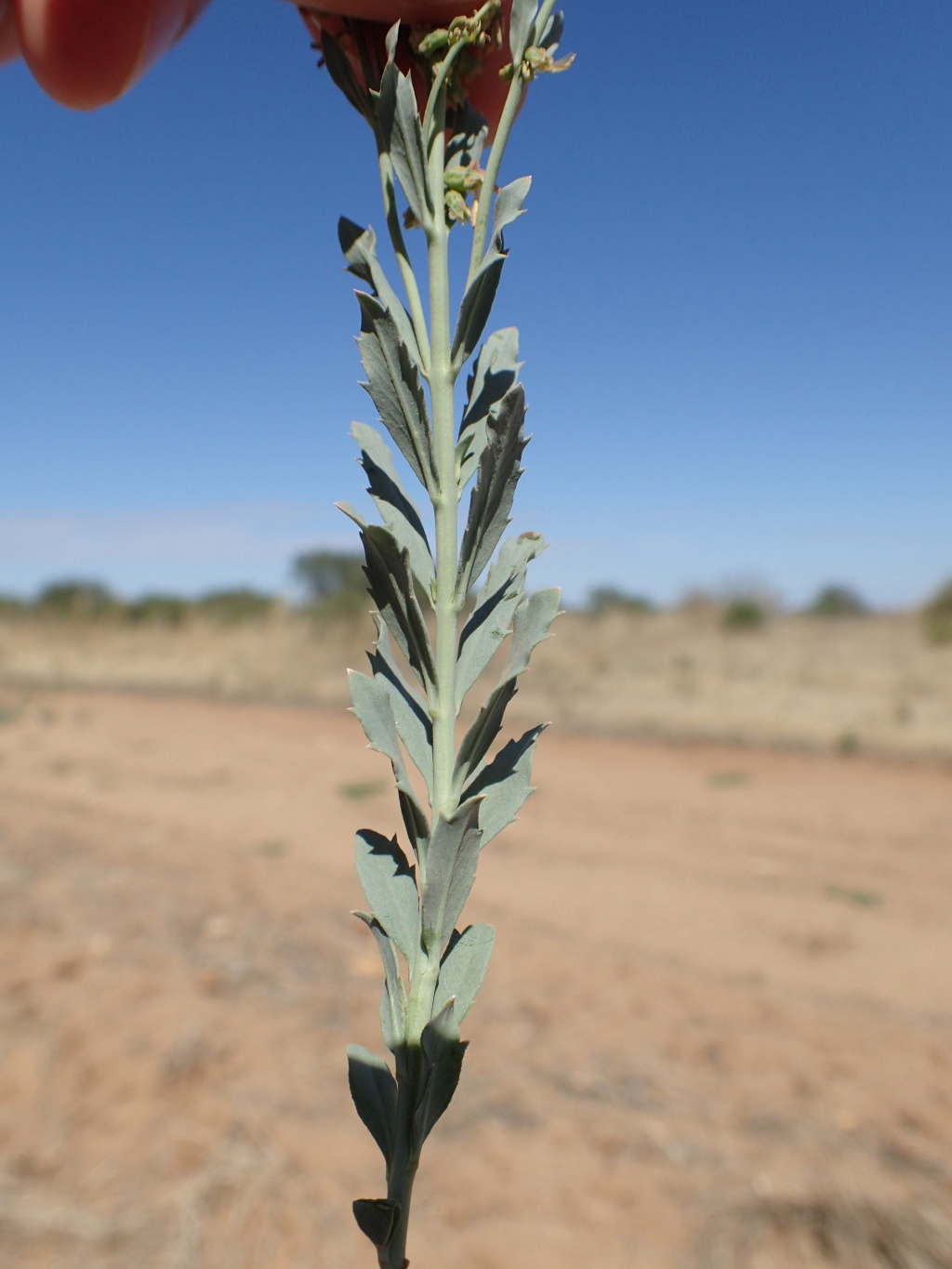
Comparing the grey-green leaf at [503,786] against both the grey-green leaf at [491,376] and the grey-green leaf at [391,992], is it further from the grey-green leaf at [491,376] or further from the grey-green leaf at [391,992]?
the grey-green leaf at [491,376]

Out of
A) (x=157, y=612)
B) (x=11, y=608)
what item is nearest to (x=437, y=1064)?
(x=157, y=612)

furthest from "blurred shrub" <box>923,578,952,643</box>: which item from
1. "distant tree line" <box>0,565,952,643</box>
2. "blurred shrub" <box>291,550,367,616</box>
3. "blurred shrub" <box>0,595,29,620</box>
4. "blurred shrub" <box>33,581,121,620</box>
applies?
"blurred shrub" <box>0,595,29,620</box>

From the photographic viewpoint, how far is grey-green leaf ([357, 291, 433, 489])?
0.49 meters

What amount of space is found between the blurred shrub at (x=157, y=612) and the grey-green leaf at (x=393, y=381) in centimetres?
2031

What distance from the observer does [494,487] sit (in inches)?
19.4

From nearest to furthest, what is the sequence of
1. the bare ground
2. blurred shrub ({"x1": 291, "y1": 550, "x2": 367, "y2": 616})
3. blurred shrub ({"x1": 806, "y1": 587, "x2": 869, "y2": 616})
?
the bare ground
blurred shrub ({"x1": 291, "y1": 550, "x2": 367, "y2": 616})
blurred shrub ({"x1": 806, "y1": 587, "x2": 869, "y2": 616})

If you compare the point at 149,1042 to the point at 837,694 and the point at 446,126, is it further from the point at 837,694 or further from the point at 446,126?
the point at 837,694

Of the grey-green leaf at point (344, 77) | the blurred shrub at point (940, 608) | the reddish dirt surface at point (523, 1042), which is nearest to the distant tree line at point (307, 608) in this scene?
the blurred shrub at point (940, 608)

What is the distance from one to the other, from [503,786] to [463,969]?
0.10 m

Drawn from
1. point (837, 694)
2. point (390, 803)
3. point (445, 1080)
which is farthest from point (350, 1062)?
point (837, 694)

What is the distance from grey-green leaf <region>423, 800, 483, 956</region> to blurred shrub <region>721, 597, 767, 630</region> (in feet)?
64.9

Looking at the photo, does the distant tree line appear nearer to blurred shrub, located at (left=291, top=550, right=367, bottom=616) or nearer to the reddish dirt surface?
blurred shrub, located at (left=291, top=550, right=367, bottom=616)

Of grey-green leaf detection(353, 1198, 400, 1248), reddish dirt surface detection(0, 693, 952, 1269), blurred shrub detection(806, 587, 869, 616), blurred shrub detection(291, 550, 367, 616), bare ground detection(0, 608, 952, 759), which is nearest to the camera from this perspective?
grey-green leaf detection(353, 1198, 400, 1248)

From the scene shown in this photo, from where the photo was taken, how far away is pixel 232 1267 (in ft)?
8.87
